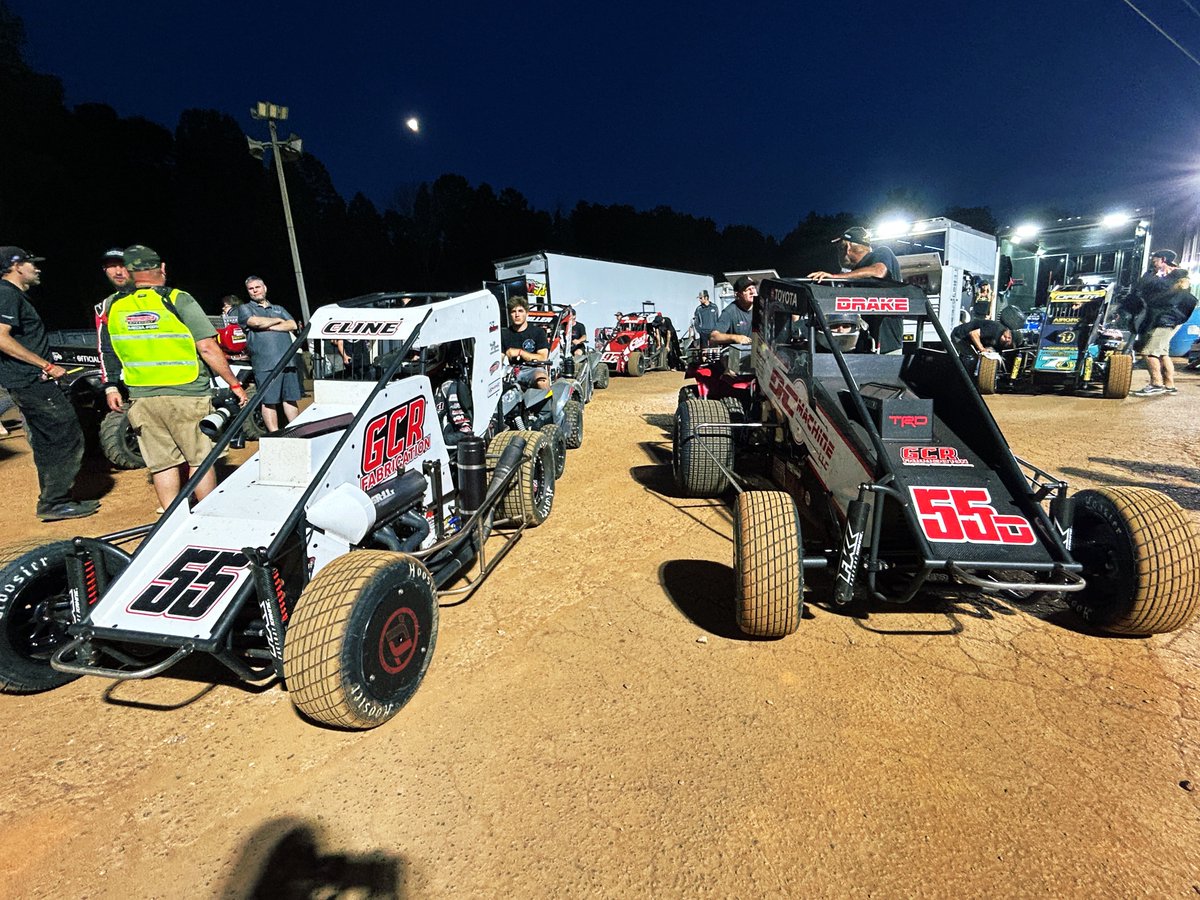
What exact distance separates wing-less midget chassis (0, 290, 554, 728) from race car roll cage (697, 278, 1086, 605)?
204cm

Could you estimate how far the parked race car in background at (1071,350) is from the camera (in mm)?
10188

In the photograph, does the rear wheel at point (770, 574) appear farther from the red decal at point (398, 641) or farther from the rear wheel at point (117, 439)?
the rear wheel at point (117, 439)

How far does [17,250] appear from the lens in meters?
4.42

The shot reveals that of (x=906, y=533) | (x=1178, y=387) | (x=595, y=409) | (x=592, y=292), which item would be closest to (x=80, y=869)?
(x=906, y=533)

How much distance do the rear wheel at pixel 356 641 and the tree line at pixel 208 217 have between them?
82.0ft

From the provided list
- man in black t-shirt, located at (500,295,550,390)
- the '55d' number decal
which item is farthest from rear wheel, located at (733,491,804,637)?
man in black t-shirt, located at (500,295,550,390)

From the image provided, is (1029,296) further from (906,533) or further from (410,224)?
(410,224)

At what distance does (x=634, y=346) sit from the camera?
51.5 ft

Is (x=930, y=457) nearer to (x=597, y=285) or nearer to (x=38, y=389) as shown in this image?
(x=38, y=389)

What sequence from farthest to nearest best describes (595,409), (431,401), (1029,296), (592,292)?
(592,292) → (1029,296) → (595,409) → (431,401)

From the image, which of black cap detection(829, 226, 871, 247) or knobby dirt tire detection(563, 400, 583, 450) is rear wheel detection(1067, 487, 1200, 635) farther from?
knobby dirt tire detection(563, 400, 583, 450)

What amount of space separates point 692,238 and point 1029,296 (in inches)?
1579

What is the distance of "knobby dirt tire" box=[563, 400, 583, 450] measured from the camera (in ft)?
22.7

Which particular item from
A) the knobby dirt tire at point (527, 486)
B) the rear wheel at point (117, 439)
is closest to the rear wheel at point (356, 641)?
the knobby dirt tire at point (527, 486)
